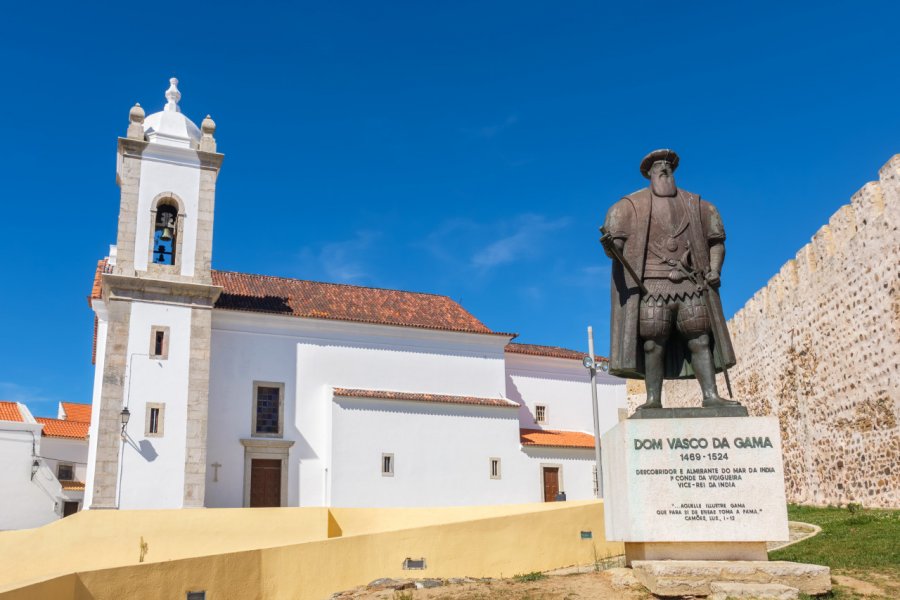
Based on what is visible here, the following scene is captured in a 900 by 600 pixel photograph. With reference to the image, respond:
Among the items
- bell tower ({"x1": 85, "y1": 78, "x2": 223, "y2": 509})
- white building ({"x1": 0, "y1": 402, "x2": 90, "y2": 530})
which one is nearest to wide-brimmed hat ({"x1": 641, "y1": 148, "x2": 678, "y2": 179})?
bell tower ({"x1": 85, "y1": 78, "x2": 223, "y2": 509})

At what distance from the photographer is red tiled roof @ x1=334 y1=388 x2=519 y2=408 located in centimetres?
2419

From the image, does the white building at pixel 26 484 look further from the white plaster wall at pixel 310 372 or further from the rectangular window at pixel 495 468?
the rectangular window at pixel 495 468

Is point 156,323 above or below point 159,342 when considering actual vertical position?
above

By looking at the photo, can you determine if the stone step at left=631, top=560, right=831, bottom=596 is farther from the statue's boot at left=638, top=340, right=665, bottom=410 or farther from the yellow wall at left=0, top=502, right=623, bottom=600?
the yellow wall at left=0, top=502, right=623, bottom=600

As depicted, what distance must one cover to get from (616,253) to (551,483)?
1964cm

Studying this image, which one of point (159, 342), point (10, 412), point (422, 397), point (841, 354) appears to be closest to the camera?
point (841, 354)

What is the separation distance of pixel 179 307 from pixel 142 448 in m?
3.85

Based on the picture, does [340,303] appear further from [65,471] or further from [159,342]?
[65,471]

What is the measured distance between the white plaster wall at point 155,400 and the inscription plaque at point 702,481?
16.6 m

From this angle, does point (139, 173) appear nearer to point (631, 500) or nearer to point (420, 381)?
point (420, 381)

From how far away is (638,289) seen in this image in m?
7.58

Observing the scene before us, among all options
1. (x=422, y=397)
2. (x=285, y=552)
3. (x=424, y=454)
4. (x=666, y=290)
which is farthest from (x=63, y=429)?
(x=666, y=290)

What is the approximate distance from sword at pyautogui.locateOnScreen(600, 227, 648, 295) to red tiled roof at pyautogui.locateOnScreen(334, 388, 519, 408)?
56.6ft

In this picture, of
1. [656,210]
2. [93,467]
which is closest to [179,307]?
[93,467]
